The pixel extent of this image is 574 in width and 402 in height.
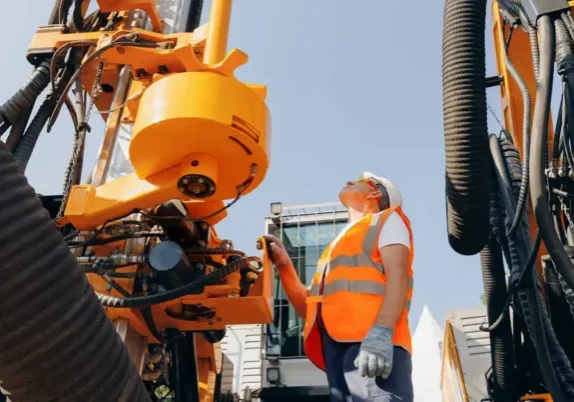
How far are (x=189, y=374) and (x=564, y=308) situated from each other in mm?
2346

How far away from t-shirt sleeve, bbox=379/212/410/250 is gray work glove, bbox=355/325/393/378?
499 millimetres

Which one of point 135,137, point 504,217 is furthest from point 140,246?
point 504,217

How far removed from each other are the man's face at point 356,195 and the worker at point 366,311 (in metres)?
0.16

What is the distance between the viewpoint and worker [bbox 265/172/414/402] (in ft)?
7.69

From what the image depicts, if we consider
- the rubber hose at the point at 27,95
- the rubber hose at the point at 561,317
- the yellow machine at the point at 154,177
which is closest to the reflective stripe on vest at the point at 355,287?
the yellow machine at the point at 154,177

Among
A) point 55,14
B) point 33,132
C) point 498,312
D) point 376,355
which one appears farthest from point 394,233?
point 55,14

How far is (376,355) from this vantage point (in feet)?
7.52

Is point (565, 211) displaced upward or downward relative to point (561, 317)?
upward

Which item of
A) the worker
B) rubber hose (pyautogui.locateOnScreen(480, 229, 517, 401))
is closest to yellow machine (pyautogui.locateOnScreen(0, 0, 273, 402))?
the worker

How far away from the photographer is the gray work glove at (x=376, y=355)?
2273 mm

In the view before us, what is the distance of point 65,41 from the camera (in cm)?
341

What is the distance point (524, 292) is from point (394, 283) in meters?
0.83

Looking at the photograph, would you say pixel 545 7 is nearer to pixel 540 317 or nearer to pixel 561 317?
pixel 540 317

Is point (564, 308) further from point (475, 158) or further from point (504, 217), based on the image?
point (475, 158)
